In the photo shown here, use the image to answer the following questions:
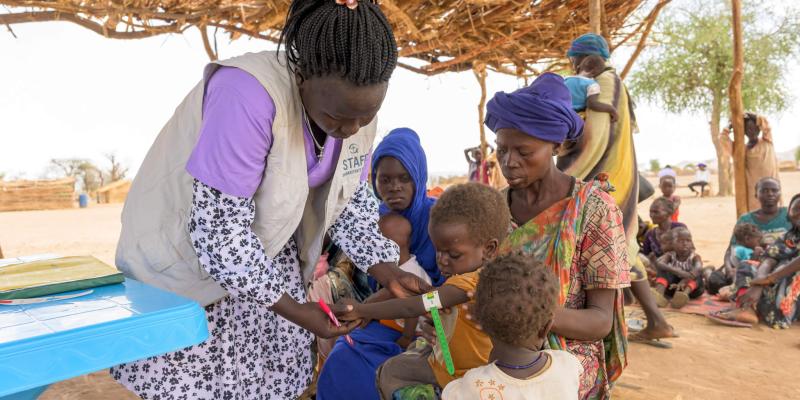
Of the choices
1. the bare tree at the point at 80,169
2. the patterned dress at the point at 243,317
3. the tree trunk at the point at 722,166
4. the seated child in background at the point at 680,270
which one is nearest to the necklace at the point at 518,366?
the patterned dress at the point at 243,317

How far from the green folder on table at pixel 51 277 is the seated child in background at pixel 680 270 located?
215 inches

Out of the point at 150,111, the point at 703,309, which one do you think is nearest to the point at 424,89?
the point at 703,309

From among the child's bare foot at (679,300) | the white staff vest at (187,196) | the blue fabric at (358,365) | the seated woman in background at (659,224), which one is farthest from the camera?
the seated woman in background at (659,224)

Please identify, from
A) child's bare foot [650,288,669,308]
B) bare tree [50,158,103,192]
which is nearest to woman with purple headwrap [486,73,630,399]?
child's bare foot [650,288,669,308]

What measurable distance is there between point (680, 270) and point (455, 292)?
4752 millimetres

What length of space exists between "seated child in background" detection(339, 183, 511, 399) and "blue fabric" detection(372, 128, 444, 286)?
25.8 inches

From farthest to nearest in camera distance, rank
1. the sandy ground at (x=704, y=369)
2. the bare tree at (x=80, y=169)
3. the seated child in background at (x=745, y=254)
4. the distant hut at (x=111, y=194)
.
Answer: the bare tree at (x=80, y=169), the distant hut at (x=111, y=194), the seated child in background at (x=745, y=254), the sandy ground at (x=704, y=369)

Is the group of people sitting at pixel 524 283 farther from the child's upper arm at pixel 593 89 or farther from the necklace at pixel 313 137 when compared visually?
the child's upper arm at pixel 593 89

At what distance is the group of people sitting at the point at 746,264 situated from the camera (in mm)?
4938

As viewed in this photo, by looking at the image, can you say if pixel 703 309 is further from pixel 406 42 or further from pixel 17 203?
pixel 17 203

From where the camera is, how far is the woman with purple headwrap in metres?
2.07

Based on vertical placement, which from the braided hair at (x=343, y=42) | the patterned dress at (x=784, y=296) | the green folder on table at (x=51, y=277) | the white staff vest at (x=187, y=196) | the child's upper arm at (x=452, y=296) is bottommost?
the patterned dress at (x=784, y=296)

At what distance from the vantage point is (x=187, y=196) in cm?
169

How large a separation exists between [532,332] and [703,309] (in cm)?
458
